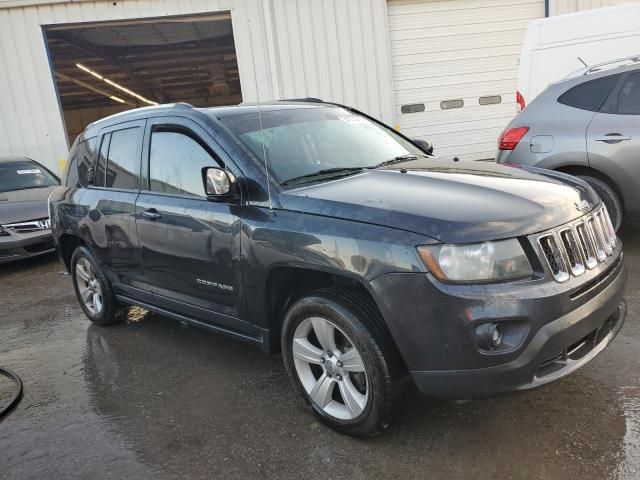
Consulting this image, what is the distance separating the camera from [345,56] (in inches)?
394

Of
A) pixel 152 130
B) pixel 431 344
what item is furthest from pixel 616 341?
pixel 152 130

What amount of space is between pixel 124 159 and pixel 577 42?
232 inches

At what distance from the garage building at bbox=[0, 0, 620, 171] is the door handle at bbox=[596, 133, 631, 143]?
18.4 feet

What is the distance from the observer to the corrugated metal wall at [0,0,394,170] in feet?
32.1

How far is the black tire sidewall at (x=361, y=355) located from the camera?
2.48 meters

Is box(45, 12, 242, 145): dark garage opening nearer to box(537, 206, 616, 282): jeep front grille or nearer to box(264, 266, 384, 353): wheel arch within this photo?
box(264, 266, 384, 353): wheel arch

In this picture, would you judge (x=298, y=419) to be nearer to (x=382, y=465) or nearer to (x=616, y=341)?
(x=382, y=465)

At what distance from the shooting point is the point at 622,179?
16.2 feet

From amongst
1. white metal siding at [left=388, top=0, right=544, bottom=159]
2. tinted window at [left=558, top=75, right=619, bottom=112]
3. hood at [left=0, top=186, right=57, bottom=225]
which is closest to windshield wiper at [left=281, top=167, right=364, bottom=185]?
tinted window at [left=558, top=75, right=619, bottom=112]

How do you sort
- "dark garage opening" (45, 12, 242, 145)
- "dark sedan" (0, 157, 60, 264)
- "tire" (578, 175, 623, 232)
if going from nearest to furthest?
"tire" (578, 175, 623, 232)
"dark sedan" (0, 157, 60, 264)
"dark garage opening" (45, 12, 242, 145)

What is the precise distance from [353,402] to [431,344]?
58 centimetres

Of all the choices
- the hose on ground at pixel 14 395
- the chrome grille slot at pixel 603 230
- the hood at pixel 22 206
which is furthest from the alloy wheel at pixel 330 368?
the hood at pixel 22 206

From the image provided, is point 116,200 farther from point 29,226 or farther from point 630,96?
point 630,96

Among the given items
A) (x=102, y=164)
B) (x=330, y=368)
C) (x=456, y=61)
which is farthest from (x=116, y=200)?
(x=456, y=61)
